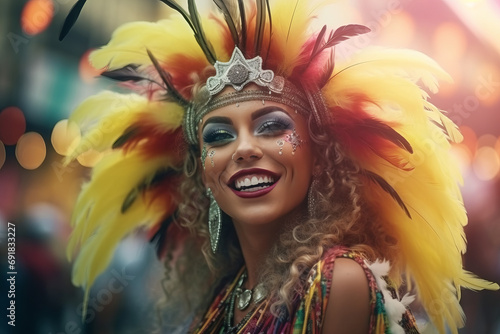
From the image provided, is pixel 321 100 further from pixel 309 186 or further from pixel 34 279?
pixel 34 279

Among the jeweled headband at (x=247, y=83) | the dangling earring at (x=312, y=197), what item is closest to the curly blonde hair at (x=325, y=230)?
the dangling earring at (x=312, y=197)

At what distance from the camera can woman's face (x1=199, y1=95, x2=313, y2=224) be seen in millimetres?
1672

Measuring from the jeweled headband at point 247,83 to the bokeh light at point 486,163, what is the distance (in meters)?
0.63

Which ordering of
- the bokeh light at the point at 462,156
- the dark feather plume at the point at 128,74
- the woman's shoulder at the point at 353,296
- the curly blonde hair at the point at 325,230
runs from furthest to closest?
1. the dark feather plume at the point at 128,74
2. the bokeh light at the point at 462,156
3. the curly blonde hair at the point at 325,230
4. the woman's shoulder at the point at 353,296

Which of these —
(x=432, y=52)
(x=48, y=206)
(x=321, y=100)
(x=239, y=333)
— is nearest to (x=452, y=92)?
(x=432, y=52)

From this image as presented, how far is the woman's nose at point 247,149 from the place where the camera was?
166 cm

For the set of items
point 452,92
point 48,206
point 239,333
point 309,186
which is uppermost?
point 452,92

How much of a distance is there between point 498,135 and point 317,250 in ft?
2.61

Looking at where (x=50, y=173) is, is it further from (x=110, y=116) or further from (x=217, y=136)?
(x=217, y=136)

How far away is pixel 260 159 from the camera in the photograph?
1679 mm

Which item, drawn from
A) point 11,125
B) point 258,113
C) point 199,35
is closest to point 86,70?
point 11,125

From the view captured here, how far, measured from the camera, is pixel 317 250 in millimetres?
1614

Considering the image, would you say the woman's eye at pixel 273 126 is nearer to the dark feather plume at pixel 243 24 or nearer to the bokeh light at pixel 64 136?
the dark feather plume at pixel 243 24

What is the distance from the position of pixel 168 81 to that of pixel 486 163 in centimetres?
113
